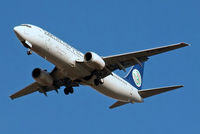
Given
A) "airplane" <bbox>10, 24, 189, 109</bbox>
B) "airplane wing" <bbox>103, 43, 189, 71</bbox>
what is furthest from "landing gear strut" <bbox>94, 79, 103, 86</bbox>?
"airplane wing" <bbox>103, 43, 189, 71</bbox>

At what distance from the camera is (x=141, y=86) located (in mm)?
44938

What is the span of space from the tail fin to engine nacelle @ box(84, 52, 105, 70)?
978 centimetres

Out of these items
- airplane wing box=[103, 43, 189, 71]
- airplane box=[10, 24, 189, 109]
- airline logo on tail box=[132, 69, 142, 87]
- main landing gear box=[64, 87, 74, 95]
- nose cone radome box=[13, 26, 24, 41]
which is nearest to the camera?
Result: nose cone radome box=[13, 26, 24, 41]

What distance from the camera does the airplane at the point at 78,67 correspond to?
32.9m

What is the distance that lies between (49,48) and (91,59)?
3.26 m

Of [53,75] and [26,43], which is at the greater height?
[26,43]

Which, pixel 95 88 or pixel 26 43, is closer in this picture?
pixel 26 43

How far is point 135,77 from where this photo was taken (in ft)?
147

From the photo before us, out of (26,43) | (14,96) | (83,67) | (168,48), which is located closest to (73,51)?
(83,67)

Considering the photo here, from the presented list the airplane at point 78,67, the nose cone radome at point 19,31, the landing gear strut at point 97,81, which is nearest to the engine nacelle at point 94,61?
the airplane at point 78,67

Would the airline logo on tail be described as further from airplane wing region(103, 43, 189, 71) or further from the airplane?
airplane wing region(103, 43, 189, 71)

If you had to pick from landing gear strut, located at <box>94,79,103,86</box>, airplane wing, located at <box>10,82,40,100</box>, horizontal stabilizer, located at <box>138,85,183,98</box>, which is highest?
landing gear strut, located at <box>94,79,103,86</box>

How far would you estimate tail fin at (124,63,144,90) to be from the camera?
43.8 m

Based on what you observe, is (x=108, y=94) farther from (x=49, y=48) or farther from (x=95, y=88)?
(x=49, y=48)
